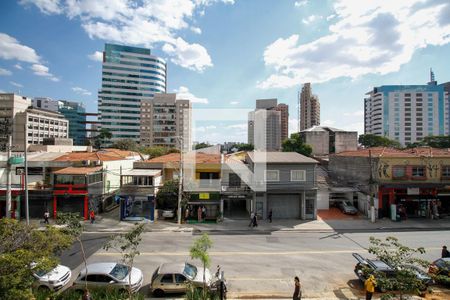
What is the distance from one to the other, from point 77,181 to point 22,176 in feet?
22.3

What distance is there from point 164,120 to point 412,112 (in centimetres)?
12361

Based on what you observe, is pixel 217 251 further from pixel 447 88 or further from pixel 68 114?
pixel 447 88

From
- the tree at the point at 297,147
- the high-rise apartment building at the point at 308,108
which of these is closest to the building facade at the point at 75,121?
the tree at the point at 297,147

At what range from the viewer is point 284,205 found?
1155 inches

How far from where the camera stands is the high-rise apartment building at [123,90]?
5128 inches

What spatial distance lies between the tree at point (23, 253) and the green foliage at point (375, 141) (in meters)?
105

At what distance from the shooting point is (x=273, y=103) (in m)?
152

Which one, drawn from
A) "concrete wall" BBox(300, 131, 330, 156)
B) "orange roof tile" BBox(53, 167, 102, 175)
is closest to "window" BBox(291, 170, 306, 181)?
"orange roof tile" BBox(53, 167, 102, 175)

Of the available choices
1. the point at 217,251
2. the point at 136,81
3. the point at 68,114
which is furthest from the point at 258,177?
the point at 68,114

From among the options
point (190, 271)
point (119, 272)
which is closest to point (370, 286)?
point (190, 271)

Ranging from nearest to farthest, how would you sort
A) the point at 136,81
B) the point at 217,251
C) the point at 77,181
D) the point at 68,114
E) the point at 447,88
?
the point at 217,251 < the point at 77,181 < the point at 136,81 < the point at 68,114 < the point at 447,88

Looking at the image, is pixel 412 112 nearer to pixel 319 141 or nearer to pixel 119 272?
pixel 319 141

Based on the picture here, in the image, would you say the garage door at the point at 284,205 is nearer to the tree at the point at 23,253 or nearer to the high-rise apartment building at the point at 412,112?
the tree at the point at 23,253

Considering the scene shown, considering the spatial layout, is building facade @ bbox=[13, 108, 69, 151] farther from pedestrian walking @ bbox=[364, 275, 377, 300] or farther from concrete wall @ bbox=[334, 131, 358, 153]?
pedestrian walking @ bbox=[364, 275, 377, 300]
